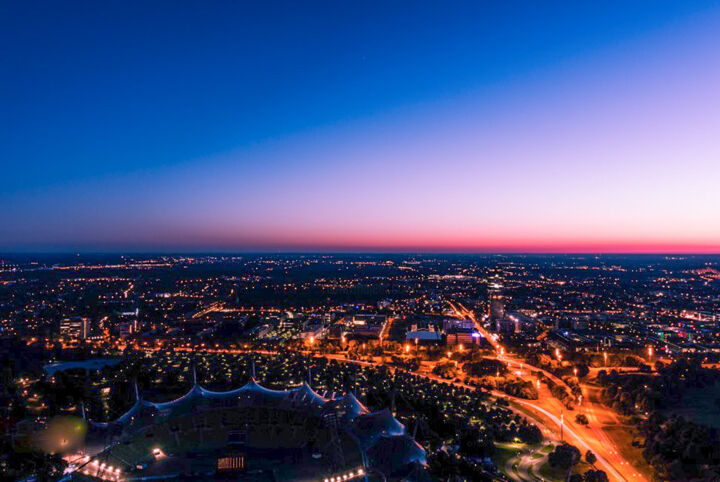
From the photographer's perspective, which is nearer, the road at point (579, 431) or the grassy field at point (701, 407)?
the road at point (579, 431)

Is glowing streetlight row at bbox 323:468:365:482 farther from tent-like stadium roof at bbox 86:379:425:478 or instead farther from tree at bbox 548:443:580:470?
tree at bbox 548:443:580:470

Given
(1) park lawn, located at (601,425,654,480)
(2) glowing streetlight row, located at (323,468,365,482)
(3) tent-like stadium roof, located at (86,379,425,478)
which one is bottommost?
(1) park lawn, located at (601,425,654,480)

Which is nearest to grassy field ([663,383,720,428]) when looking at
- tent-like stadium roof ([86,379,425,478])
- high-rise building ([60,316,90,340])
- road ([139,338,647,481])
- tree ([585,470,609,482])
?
road ([139,338,647,481])

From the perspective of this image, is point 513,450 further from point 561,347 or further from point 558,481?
point 561,347

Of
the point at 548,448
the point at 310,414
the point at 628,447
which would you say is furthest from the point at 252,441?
the point at 628,447

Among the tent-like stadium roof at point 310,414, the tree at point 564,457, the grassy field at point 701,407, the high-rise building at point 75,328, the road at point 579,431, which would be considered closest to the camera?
the tent-like stadium roof at point 310,414

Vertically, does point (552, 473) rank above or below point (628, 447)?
above

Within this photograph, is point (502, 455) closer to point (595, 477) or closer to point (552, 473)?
point (552, 473)

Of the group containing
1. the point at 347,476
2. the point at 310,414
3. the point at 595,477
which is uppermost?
the point at 310,414

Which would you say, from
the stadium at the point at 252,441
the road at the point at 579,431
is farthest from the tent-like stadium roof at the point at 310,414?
the road at the point at 579,431

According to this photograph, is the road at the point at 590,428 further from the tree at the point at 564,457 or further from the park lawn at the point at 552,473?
the park lawn at the point at 552,473
